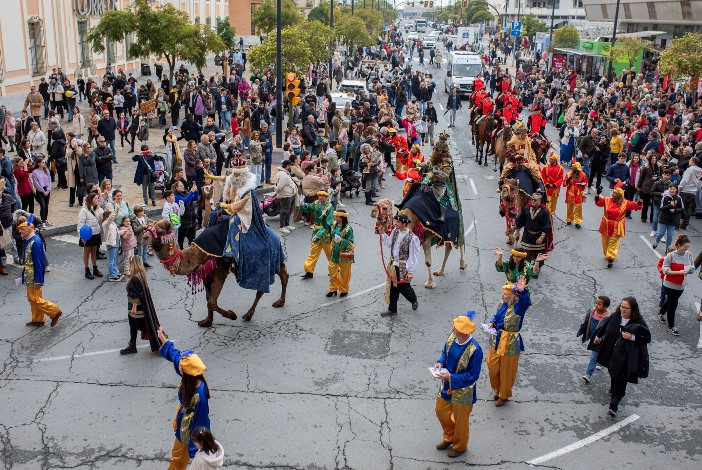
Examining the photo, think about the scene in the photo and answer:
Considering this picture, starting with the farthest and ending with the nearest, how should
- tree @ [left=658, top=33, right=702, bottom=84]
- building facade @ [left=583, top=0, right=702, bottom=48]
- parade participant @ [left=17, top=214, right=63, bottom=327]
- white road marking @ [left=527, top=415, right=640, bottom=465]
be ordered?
building facade @ [left=583, top=0, right=702, bottom=48]
tree @ [left=658, top=33, right=702, bottom=84]
parade participant @ [left=17, top=214, right=63, bottom=327]
white road marking @ [left=527, top=415, right=640, bottom=465]

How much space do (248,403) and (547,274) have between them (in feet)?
22.3

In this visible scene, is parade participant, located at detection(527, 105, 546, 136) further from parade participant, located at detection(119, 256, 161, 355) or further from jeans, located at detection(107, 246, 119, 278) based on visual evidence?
parade participant, located at detection(119, 256, 161, 355)

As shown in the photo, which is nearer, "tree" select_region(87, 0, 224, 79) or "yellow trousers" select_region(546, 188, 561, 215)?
"yellow trousers" select_region(546, 188, 561, 215)

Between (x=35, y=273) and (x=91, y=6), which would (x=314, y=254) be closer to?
(x=35, y=273)

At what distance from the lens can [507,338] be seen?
870cm

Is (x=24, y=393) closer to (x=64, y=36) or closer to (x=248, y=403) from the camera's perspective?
(x=248, y=403)

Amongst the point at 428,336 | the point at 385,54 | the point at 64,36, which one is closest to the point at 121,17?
the point at 64,36

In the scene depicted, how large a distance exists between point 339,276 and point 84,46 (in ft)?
88.7

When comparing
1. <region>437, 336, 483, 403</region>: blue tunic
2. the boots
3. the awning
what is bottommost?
the boots

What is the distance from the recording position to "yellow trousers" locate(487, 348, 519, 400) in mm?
8812

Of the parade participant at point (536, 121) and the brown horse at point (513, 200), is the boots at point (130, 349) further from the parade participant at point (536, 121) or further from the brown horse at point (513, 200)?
the parade participant at point (536, 121)

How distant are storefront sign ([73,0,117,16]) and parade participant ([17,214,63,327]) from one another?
25941 millimetres

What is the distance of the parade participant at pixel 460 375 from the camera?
24.7ft

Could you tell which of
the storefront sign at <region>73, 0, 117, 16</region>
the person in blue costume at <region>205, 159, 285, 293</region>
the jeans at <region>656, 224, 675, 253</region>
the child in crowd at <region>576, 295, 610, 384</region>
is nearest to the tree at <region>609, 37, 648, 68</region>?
the storefront sign at <region>73, 0, 117, 16</region>
